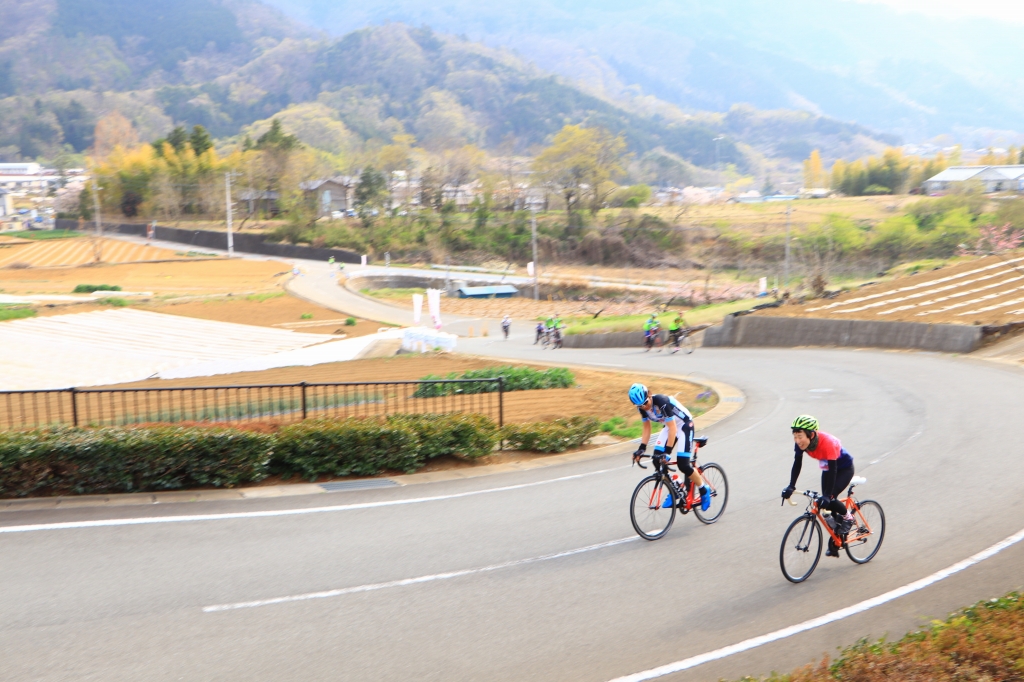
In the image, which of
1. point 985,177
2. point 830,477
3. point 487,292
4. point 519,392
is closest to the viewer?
point 830,477

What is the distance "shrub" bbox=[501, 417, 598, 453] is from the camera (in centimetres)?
1395

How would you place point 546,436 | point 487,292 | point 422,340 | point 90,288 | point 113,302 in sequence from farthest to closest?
point 487,292
point 90,288
point 113,302
point 422,340
point 546,436

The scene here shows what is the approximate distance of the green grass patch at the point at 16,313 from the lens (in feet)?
138

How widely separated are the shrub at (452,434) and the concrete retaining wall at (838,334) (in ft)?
59.1

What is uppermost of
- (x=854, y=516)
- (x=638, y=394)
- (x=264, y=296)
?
(x=638, y=394)

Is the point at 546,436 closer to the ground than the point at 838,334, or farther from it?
farther from it

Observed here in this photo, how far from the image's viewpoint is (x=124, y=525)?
9930 millimetres

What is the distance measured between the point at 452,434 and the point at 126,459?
459cm

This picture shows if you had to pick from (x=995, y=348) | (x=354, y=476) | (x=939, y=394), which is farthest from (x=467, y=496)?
(x=995, y=348)

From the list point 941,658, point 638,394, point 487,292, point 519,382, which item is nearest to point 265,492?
point 638,394

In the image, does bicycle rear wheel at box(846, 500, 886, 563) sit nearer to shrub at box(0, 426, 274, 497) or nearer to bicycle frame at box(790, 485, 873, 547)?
bicycle frame at box(790, 485, 873, 547)

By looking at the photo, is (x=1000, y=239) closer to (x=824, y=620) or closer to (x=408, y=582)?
(x=824, y=620)

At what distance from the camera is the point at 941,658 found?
557cm

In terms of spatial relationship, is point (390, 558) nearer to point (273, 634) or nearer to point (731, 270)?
point (273, 634)
